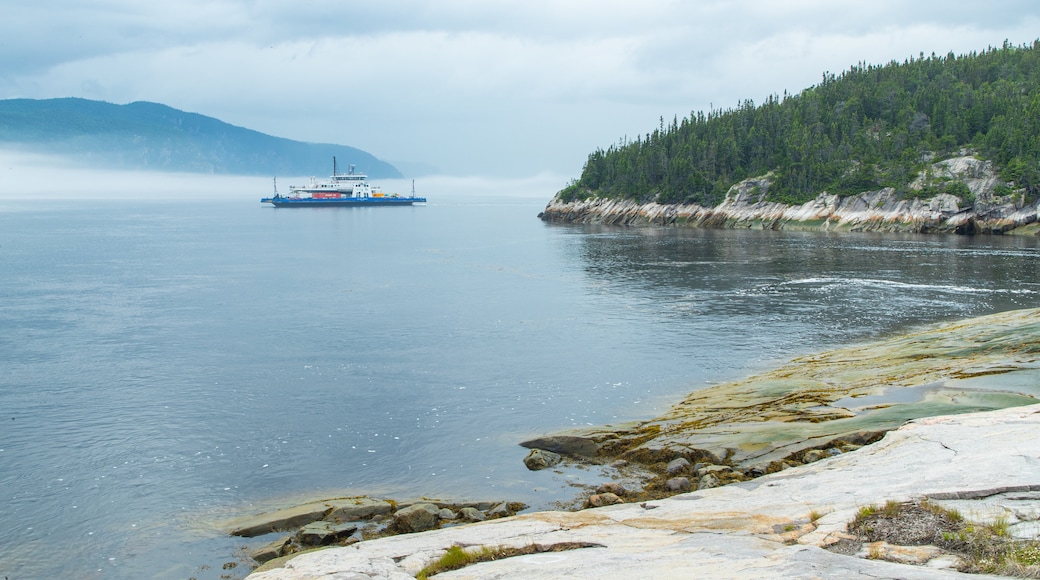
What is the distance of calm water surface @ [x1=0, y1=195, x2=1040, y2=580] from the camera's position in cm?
2311

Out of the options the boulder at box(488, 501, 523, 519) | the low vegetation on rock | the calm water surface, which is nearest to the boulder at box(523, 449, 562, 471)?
the calm water surface

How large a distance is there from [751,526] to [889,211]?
135 meters

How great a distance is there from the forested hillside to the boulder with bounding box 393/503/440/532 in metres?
134

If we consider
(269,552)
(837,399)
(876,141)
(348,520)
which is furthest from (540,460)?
(876,141)

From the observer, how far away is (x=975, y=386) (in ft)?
87.0

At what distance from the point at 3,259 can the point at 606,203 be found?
440 ft

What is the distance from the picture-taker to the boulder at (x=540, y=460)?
24.9 m

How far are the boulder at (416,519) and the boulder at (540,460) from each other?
504 cm

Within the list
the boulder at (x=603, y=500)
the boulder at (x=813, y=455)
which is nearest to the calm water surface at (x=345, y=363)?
the boulder at (x=603, y=500)

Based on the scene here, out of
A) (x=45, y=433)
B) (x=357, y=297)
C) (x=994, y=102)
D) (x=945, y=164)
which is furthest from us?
(x=994, y=102)

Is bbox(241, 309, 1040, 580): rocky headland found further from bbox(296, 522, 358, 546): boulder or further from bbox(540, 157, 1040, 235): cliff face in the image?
bbox(540, 157, 1040, 235): cliff face

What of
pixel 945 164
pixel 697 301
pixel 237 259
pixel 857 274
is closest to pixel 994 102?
pixel 945 164

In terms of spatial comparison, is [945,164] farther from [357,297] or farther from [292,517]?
[292,517]

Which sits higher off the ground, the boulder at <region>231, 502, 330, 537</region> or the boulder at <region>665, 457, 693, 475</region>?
the boulder at <region>665, 457, 693, 475</region>
